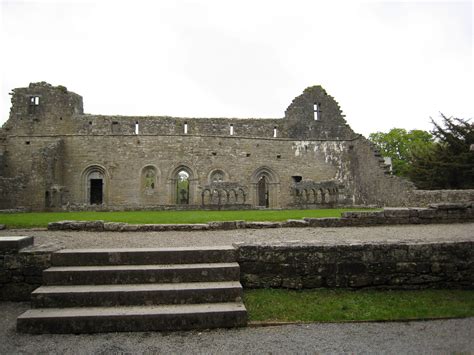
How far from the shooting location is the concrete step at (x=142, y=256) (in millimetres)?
5148

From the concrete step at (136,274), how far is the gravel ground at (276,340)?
0.81 m

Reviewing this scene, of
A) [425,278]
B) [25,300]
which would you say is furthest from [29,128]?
[425,278]

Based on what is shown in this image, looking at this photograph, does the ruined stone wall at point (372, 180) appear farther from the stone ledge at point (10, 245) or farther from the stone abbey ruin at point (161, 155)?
the stone ledge at point (10, 245)

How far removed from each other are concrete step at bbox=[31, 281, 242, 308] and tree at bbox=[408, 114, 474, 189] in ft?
69.8

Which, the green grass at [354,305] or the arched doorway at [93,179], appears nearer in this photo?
the green grass at [354,305]

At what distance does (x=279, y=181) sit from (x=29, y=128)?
1845 centimetres

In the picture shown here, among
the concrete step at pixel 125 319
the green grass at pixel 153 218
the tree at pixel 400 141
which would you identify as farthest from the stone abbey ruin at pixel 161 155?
the tree at pixel 400 141

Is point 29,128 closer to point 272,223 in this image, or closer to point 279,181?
point 279,181

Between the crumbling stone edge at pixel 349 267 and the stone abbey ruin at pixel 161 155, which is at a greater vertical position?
the stone abbey ruin at pixel 161 155

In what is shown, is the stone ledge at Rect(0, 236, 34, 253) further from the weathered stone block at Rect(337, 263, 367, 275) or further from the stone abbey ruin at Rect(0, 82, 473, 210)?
the stone abbey ruin at Rect(0, 82, 473, 210)

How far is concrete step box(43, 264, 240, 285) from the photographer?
481cm

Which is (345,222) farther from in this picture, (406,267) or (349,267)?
(349,267)

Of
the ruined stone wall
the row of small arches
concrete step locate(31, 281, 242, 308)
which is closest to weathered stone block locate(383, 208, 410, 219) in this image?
concrete step locate(31, 281, 242, 308)

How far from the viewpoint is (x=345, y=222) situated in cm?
898
